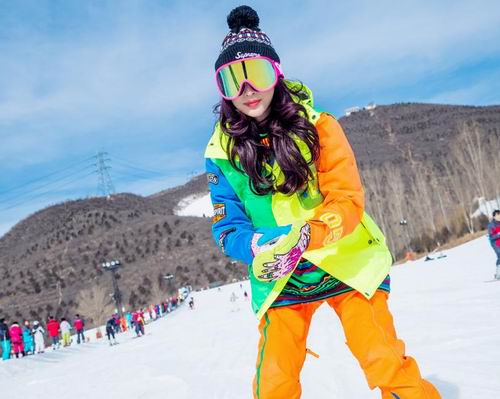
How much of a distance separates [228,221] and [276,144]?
0.36 metres

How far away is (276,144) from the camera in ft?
6.47

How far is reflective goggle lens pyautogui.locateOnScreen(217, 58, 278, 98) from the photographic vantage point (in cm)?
202

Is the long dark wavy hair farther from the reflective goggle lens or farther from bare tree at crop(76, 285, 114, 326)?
bare tree at crop(76, 285, 114, 326)

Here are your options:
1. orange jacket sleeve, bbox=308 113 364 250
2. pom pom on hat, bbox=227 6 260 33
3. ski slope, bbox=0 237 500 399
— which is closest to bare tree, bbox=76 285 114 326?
ski slope, bbox=0 237 500 399

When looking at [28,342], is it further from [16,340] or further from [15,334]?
[15,334]

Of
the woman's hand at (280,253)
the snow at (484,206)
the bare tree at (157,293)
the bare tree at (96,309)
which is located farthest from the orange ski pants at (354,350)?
the bare tree at (157,293)

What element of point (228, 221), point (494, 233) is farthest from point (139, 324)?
point (228, 221)

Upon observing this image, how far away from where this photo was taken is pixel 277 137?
1.99m

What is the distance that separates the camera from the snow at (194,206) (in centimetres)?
12245

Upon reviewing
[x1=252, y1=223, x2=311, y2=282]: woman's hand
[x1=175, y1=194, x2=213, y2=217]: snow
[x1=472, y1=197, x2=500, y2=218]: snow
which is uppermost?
[x1=175, y1=194, x2=213, y2=217]: snow

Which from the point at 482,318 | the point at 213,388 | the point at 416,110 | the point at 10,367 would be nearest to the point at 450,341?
the point at 482,318

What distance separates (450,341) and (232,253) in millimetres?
3134

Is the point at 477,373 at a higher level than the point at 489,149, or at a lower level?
lower

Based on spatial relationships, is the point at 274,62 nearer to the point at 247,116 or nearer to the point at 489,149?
the point at 247,116
